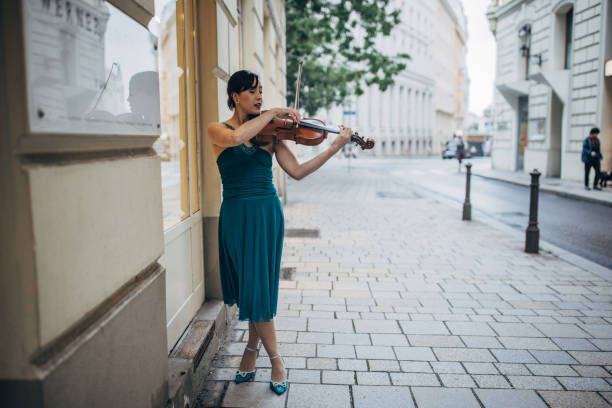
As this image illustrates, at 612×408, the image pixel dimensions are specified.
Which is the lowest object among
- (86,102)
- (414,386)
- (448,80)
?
(414,386)

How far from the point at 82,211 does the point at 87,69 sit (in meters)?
0.45

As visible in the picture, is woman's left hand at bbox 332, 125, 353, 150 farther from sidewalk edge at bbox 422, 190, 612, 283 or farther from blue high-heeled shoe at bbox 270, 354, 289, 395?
sidewalk edge at bbox 422, 190, 612, 283

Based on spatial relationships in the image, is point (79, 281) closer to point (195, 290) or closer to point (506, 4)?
point (195, 290)

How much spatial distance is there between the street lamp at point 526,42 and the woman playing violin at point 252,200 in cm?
2186

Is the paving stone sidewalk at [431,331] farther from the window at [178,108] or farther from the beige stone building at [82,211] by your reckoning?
the window at [178,108]

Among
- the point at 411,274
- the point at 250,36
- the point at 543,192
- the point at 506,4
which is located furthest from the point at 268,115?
the point at 506,4

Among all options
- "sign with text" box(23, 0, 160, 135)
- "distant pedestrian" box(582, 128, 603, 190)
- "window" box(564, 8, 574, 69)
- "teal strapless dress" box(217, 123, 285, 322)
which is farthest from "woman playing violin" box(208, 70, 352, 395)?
"window" box(564, 8, 574, 69)

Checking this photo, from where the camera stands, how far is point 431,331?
4.01 m

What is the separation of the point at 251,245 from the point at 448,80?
305ft

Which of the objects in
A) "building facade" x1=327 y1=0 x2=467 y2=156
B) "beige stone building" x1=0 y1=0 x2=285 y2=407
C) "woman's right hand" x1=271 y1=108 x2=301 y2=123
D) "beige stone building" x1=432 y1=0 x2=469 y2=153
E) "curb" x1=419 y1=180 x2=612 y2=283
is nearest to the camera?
"beige stone building" x1=0 y1=0 x2=285 y2=407

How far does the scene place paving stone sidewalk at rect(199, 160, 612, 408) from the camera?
3016 millimetres

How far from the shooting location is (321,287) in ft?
17.1

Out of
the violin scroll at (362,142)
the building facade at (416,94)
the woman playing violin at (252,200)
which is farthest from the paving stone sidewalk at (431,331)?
the building facade at (416,94)

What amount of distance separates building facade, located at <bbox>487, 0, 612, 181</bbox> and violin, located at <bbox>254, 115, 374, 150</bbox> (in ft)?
57.6
